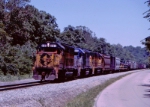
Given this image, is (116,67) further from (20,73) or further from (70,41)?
(20,73)

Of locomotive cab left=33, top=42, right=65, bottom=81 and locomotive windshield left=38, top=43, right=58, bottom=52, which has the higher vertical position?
locomotive windshield left=38, top=43, right=58, bottom=52

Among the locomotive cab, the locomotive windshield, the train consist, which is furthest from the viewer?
the locomotive windshield

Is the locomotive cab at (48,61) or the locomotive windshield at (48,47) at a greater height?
the locomotive windshield at (48,47)

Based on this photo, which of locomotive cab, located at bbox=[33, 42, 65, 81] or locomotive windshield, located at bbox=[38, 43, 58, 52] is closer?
locomotive cab, located at bbox=[33, 42, 65, 81]

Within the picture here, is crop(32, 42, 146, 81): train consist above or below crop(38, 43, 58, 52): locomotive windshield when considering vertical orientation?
below

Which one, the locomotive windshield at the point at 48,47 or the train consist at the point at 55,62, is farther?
the locomotive windshield at the point at 48,47

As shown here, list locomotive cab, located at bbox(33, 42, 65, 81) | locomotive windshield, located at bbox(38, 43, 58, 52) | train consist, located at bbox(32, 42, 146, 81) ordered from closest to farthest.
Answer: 1. locomotive cab, located at bbox(33, 42, 65, 81)
2. train consist, located at bbox(32, 42, 146, 81)
3. locomotive windshield, located at bbox(38, 43, 58, 52)

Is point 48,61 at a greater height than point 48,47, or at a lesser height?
lesser

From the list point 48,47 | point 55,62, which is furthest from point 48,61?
point 48,47

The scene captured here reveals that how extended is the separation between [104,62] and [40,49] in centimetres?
2329

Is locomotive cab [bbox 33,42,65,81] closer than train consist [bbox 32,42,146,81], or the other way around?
locomotive cab [bbox 33,42,65,81]

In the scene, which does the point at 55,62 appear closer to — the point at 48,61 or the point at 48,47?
the point at 48,61

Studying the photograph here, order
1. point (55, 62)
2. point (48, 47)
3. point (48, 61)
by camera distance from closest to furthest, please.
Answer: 1. point (55, 62)
2. point (48, 61)
3. point (48, 47)

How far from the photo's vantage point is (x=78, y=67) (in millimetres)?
Answer: 30469
